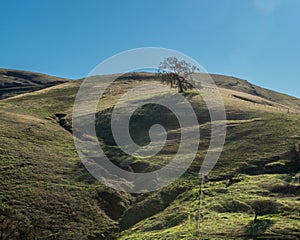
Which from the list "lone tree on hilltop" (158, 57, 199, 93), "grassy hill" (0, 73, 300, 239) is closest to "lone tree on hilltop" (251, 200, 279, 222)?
"grassy hill" (0, 73, 300, 239)

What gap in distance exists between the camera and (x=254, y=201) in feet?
113

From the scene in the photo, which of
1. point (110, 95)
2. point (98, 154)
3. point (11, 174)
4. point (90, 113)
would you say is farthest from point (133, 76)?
point (11, 174)

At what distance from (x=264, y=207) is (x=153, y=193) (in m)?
13.1

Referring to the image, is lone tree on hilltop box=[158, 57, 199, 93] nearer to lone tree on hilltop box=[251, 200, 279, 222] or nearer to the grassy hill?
the grassy hill

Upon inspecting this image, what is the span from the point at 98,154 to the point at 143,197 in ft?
49.1

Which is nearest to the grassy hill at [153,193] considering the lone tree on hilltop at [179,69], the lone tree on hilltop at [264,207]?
the lone tree on hilltop at [264,207]

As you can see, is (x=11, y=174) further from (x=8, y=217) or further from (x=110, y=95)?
(x=110, y=95)

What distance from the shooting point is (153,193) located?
40938 millimetres

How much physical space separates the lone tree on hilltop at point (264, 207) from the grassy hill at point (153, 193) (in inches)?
13.8

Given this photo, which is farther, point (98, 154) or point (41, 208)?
point (98, 154)

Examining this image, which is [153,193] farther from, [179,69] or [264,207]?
[179,69]

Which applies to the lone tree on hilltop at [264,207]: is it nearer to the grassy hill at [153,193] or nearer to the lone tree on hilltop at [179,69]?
the grassy hill at [153,193]

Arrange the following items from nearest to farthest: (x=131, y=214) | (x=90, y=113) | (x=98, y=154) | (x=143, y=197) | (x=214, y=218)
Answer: (x=214, y=218), (x=131, y=214), (x=143, y=197), (x=98, y=154), (x=90, y=113)

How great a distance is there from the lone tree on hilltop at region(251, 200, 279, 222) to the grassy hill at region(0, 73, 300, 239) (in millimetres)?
351
